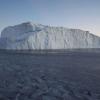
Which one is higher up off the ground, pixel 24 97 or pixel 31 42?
pixel 31 42

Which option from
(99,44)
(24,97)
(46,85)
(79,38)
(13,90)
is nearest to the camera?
(24,97)

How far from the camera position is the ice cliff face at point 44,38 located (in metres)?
51.4

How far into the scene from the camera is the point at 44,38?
5438cm

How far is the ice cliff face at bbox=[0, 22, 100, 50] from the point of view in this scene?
5144cm

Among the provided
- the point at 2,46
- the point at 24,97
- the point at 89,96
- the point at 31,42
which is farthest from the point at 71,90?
the point at 2,46

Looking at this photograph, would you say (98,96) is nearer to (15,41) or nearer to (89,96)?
(89,96)

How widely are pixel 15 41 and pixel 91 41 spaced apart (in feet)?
94.7

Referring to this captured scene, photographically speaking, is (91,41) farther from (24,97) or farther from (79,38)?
(24,97)

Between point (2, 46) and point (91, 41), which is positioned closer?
point (2, 46)

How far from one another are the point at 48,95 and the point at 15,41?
1740 inches

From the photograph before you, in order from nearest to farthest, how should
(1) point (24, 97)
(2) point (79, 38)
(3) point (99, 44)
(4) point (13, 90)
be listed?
(1) point (24, 97)
(4) point (13, 90)
(2) point (79, 38)
(3) point (99, 44)

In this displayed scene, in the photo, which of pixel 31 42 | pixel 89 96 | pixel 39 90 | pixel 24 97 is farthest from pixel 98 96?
pixel 31 42

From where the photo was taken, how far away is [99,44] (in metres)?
67.4

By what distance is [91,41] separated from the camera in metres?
64.1
